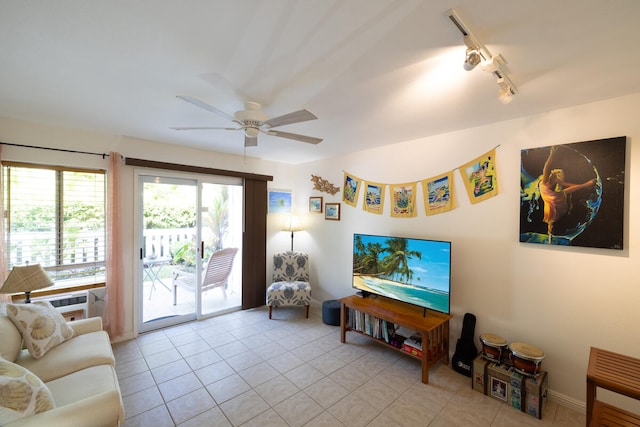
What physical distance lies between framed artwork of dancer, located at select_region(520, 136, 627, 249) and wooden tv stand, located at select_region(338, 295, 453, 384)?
1.14 m

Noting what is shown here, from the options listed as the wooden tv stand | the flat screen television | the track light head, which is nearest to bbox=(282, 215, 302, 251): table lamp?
the flat screen television

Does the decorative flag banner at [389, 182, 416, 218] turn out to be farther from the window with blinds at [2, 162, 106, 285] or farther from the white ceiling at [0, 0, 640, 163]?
the window with blinds at [2, 162, 106, 285]

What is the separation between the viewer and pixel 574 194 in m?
1.98

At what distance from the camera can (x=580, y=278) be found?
6.53 ft

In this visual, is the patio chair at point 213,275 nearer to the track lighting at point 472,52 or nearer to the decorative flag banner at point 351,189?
the decorative flag banner at point 351,189

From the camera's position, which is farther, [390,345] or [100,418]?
[390,345]

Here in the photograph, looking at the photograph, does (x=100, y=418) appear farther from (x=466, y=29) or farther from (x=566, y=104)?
(x=566, y=104)

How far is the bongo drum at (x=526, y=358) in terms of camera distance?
1.99 m

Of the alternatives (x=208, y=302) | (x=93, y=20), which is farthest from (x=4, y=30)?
(x=208, y=302)

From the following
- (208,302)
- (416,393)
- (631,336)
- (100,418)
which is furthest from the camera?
(208,302)

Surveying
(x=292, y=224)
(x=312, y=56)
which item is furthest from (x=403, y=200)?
(x=312, y=56)

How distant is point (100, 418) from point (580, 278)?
333cm

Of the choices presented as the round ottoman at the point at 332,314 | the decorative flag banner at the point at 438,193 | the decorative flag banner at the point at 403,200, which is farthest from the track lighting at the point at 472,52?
the round ottoman at the point at 332,314

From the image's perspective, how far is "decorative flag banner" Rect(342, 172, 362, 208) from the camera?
361cm
